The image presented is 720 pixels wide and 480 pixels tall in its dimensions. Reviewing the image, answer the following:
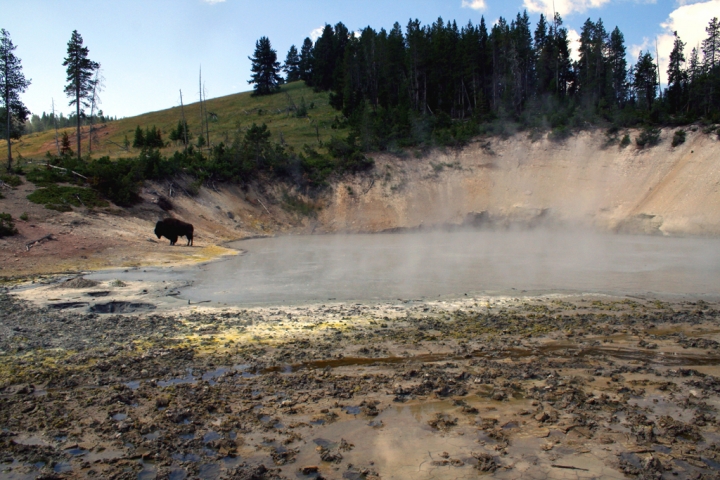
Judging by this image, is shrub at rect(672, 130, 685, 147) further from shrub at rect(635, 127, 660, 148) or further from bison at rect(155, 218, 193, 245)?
bison at rect(155, 218, 193, 245)

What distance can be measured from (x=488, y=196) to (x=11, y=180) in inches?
1375

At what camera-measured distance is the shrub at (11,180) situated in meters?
30.4

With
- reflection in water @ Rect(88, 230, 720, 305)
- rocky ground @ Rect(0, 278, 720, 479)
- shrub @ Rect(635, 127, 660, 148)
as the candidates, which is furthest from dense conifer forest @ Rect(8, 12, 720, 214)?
rocky ground @ Rect(0, 278, 720, 479)

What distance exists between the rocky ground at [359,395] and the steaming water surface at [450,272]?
10.3ft

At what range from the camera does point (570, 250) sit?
2703cm

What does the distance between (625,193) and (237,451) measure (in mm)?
42739

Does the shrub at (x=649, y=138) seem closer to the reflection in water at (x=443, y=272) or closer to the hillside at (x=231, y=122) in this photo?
the reflection in water at (x=443, y=272)

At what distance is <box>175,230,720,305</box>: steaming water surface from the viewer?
50.5 feet

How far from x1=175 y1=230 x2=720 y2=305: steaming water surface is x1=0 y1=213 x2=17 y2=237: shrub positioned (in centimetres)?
874

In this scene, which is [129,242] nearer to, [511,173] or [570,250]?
[570,250]

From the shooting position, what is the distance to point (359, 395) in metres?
7.36

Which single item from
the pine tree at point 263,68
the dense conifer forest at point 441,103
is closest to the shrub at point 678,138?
the dense conifer forest at point 441,103

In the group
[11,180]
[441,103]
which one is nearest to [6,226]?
[11,180]

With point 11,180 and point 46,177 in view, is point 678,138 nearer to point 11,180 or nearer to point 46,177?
point 46,177
